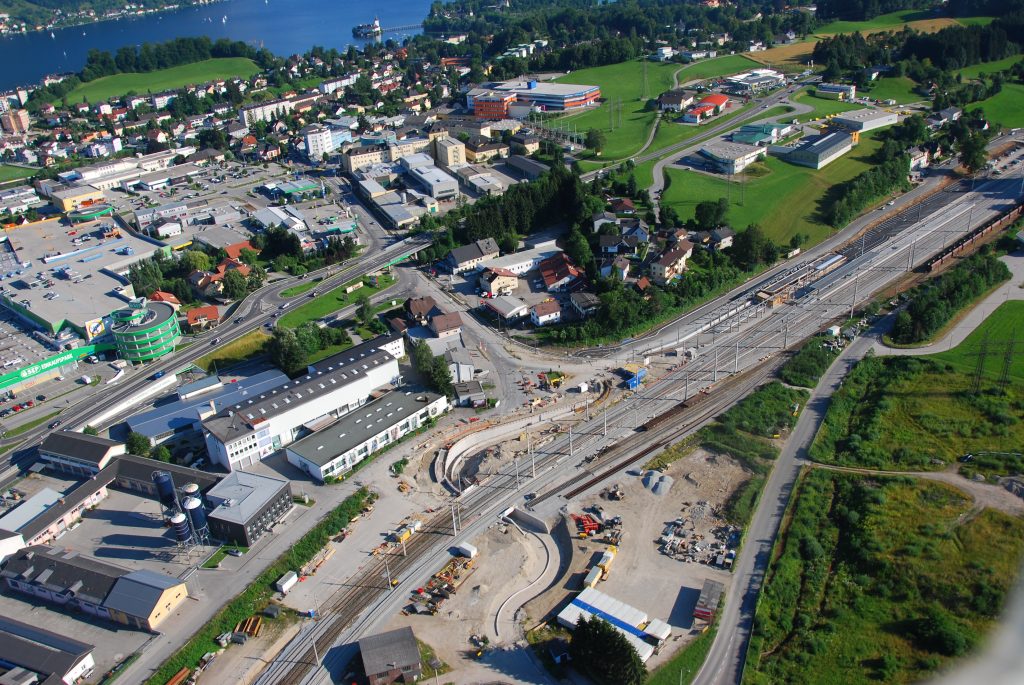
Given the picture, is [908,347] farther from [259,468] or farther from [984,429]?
[259,468]

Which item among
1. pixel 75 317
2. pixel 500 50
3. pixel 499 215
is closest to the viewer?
pixel 75 317

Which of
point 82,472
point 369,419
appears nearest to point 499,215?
point 369,419

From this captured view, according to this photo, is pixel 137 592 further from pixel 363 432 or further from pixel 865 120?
pixel 865 120

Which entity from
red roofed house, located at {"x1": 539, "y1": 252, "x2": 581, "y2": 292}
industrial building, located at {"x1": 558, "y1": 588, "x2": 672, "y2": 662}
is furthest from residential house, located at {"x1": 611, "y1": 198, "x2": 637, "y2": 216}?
industrial building, located at {"x1": 558, "y1": 588, "x2": 672, "y2": 662}

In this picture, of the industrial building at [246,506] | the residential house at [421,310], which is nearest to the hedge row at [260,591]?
the industrial building at [246,506]

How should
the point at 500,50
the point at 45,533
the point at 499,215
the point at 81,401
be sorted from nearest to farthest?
1. the point at 45,533
2. the point at 81,401
3. the point at 499,215
4. the point at 500,50

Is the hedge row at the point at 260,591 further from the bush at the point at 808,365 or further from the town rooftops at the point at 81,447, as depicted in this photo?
the bush at the point at 808,365
